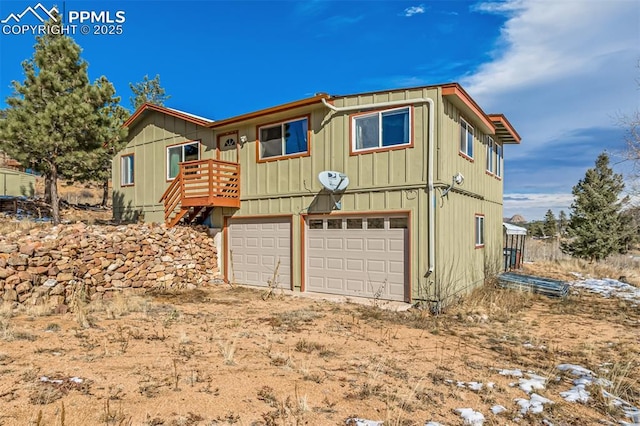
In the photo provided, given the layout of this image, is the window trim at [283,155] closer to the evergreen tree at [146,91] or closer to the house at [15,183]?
the house at [15,183]

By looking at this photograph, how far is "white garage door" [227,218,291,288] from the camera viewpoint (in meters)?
11.7

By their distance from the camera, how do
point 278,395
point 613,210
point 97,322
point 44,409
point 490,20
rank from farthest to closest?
point 613,210
point 490,20
point 97,322
point 278,395
point 44,409

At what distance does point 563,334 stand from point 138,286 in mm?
10243

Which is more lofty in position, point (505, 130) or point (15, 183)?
point (505, 130)

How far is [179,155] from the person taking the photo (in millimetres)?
14492

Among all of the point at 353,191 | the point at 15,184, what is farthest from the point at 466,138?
the point at 15,184

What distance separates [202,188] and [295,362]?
8.20 m

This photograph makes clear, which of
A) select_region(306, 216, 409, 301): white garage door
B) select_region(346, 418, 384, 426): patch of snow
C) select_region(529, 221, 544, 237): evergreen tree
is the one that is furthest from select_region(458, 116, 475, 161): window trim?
select_region(529, 221, 544, 237): evergreen tree

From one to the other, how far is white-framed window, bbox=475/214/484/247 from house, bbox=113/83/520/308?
0.03m

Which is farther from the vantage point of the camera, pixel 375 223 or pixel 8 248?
pixel 375 223

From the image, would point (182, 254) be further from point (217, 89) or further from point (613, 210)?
point (613, 210)

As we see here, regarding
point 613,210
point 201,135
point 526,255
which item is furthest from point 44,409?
point 613,210

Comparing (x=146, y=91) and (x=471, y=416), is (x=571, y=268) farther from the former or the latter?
(x=146, y=91)

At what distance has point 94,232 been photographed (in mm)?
10680
